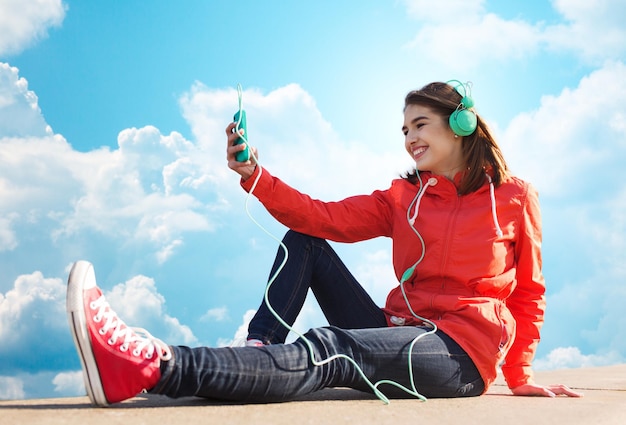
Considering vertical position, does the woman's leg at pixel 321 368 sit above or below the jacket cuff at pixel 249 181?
below

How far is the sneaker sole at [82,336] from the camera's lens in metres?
2.07

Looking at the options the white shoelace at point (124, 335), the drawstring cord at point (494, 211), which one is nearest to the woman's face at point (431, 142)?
the drawstring cord at point (494, 211)

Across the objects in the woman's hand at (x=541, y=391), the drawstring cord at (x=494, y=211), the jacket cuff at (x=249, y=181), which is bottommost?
the woman's hand at (x=541, y=391)

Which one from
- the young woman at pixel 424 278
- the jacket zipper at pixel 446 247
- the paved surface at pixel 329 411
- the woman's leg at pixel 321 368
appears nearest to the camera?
the paved surface at pixel 329 411

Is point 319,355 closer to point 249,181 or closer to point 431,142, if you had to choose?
point 249,181

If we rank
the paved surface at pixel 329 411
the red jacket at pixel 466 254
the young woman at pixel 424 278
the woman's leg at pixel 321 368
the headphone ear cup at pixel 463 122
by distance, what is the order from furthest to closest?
the headphone ear cup at pixel 463 122 < the red jacket at pixel 466 254 < the young woman at pixel 424 278 < the woman's leg at pixel 321 368 < the paved surface at pixel 329 411

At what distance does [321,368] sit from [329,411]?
23 centimetres

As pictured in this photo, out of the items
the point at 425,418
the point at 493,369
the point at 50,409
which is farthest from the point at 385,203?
the point at 50,409

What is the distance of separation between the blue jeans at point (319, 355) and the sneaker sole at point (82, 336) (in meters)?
0.19

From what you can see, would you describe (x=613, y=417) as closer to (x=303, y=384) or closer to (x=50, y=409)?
(x=303, y=384)

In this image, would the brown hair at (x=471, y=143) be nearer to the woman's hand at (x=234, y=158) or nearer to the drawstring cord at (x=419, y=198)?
the drawstring cord at (x=419, y=198)

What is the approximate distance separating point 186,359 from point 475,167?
5.51 ft

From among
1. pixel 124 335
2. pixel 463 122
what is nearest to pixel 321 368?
pixel 124 335

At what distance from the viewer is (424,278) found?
3021 mm
